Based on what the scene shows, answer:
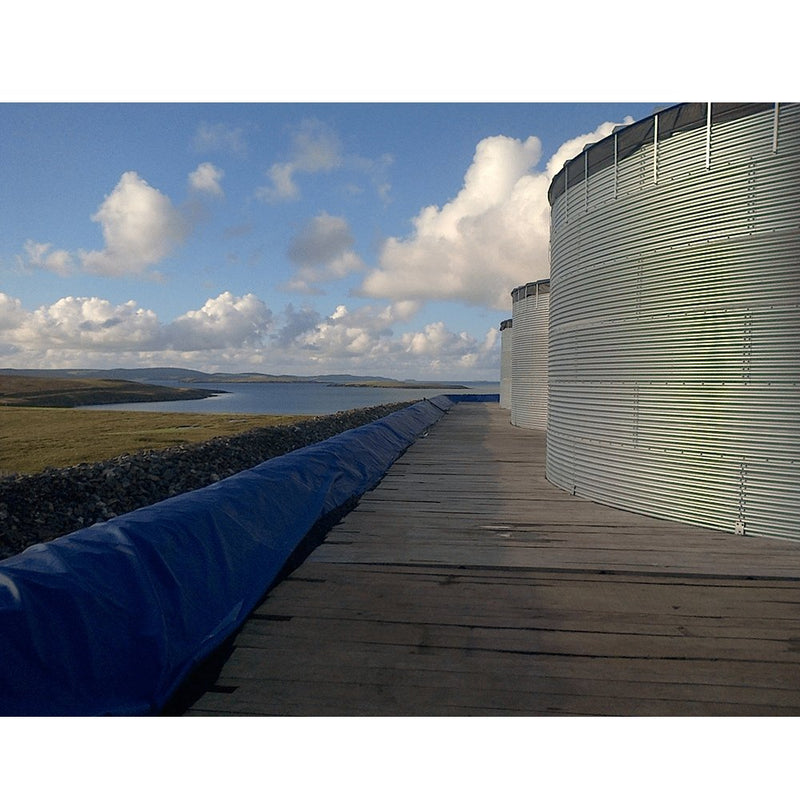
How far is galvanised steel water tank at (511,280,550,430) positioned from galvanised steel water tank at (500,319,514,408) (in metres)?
6.21

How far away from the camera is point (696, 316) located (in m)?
5.76

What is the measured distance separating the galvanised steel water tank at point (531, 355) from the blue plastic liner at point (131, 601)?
13.8m

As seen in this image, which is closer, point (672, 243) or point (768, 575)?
point (768, 575)

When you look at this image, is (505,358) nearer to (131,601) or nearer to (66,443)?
(66,443)

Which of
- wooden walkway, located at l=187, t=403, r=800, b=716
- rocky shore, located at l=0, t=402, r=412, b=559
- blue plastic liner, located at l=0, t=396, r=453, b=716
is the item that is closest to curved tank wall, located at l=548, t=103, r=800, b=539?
wooden walkway, located at l=187, t=403, r=800, b=716

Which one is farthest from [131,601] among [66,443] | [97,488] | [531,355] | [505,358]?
[505,358]

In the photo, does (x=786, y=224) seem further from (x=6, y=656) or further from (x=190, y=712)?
(x=6, y=656)

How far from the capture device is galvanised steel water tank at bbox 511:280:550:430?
673 inches

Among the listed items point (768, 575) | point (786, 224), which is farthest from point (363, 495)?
point (786, 224)

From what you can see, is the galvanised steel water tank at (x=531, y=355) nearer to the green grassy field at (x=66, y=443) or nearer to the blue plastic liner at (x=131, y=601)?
the green grassy field at (x=66, y=443)

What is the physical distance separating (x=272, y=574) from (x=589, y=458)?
16.0 feet

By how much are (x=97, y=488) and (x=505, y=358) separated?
21.5 meters

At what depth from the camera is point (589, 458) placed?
723 centimetres

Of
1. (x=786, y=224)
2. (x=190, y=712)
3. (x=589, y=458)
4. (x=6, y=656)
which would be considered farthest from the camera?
(x=589, y=458)
